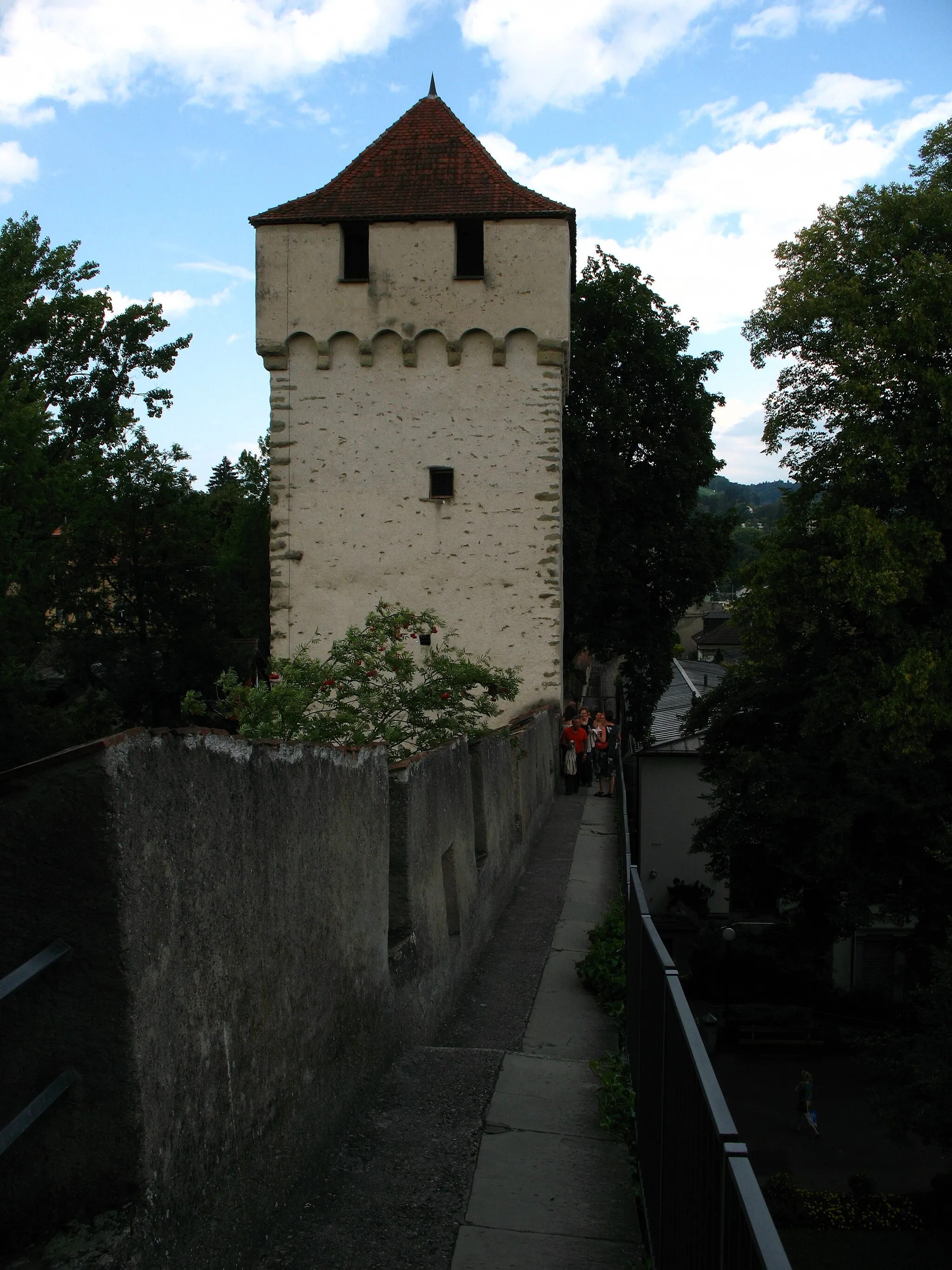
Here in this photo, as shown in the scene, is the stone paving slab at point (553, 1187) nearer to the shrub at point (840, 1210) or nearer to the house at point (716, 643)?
the shrub at point (840, 1210)

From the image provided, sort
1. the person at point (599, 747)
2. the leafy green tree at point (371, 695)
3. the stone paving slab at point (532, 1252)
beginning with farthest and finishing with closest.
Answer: the person at point (599, 747), the leafy green tree at point (371, 695), the stone paving slab at point (532, 1252)

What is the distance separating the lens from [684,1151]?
9.22 feet

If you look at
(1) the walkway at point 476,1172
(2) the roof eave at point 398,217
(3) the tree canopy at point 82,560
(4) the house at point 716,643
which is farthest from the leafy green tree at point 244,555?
(4) the house at point 716,643

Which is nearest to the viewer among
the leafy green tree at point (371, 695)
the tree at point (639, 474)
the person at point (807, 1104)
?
the leafy green tree at point (371, 695)

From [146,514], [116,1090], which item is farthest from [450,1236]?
[146,514]

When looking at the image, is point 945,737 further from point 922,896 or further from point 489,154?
point 489,154

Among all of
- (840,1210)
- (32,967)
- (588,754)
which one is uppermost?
(32,967)

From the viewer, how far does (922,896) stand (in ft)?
63.3

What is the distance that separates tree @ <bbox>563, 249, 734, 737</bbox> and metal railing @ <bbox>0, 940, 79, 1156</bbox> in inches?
954

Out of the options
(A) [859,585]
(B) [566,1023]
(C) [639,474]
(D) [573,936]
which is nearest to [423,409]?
(A) [859,585]

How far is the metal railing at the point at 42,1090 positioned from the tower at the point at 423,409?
57.7 feet

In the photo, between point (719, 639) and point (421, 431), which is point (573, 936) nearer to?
point (421, 431)

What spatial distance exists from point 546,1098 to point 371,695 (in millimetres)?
5004

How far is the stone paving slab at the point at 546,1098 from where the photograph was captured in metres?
4.41
